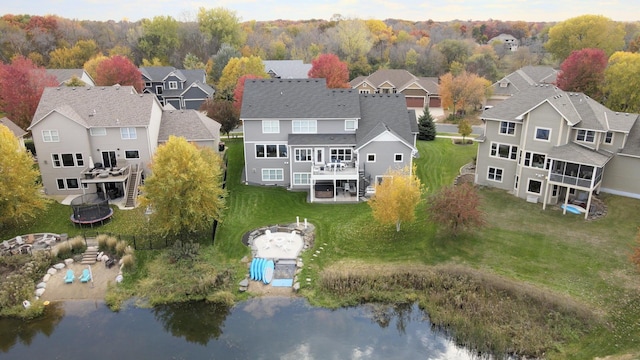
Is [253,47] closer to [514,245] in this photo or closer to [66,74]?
[66,74]

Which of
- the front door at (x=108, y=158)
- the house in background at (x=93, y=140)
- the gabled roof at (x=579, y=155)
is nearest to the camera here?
the gabled roof at (x=579, y=155)

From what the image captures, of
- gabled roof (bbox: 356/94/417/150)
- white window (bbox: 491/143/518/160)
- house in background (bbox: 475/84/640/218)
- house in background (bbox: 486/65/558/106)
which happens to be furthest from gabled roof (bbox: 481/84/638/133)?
house in background (bbox: 486/65/558/106)

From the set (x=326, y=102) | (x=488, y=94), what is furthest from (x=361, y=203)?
(x=488, y=94)

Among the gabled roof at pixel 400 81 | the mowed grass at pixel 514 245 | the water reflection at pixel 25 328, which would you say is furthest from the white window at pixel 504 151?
the gabled roof at pixel 400 81

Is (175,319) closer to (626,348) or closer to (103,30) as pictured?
(626,348)

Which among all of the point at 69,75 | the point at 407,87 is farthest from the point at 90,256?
the point at 407,87

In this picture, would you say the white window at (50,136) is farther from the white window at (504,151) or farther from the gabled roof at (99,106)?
the white window at (504,151)
